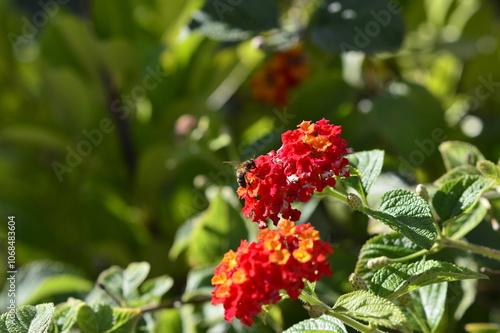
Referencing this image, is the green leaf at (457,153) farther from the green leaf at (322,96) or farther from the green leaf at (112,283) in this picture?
the green leaf at (112,283)

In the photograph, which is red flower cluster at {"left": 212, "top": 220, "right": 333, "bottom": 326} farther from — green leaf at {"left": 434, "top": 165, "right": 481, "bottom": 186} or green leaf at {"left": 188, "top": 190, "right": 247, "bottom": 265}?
green leaf at {"left": 188, "top": 190, "right": 247, "bottom": 265}

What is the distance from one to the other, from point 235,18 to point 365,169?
66 cm

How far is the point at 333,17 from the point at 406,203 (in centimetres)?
72

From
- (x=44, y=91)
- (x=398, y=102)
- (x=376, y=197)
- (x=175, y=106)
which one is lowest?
(x=376, y=197)

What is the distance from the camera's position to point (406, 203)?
30.5 inches

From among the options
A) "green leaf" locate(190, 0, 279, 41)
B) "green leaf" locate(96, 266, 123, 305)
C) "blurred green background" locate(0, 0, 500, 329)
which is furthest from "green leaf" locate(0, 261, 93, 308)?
"green leaf" locate(190, 0, 279, 41)

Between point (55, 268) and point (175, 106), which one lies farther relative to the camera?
point (175, 106)

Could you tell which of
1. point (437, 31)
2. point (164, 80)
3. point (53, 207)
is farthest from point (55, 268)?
point (437, 31)

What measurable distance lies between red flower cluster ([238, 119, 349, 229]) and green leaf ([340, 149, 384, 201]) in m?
0.05

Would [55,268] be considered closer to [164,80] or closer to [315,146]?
[164,80]

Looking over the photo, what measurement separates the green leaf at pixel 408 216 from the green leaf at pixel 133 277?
40 centimetres

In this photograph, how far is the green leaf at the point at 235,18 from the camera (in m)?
1.38

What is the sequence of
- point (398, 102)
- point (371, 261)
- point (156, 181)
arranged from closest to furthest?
1. point (371, 261)
2. point (398, 102)
3. point (156, 181)

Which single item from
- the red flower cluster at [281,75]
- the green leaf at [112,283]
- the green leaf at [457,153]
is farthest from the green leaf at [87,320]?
the red flower cluster at [281,75]
